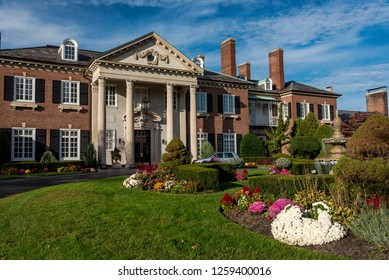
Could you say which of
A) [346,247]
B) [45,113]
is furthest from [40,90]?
[346,247]

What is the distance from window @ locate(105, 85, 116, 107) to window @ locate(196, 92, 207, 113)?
312 inches

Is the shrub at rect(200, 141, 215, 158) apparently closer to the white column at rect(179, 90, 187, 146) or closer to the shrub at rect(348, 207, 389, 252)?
the white column at rect(179, 90, 187, 146)

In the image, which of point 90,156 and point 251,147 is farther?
point 251,147

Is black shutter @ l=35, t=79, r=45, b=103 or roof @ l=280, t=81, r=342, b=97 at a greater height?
roof @ l=280, t=81, r=342, b=97

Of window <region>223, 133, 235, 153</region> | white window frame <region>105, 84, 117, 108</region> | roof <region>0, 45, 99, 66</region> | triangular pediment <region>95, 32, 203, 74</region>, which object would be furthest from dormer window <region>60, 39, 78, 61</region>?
window <region>223, 133, 235, 153</region>

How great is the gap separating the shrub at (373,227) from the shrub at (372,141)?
86.9 inches

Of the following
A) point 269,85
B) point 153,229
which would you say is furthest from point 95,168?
point 269,85

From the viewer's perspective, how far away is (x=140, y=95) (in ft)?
90.5

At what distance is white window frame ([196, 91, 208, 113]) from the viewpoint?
30.4 meters

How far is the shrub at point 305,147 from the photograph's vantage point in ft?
100

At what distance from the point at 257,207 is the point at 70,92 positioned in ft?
70.0

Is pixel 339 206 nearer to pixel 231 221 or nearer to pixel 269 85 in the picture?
pixel 231 221

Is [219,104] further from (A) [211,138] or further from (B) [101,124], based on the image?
(B) [101,124]

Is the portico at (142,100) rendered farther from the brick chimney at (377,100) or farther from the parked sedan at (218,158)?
the brick chimney at (377,100)
